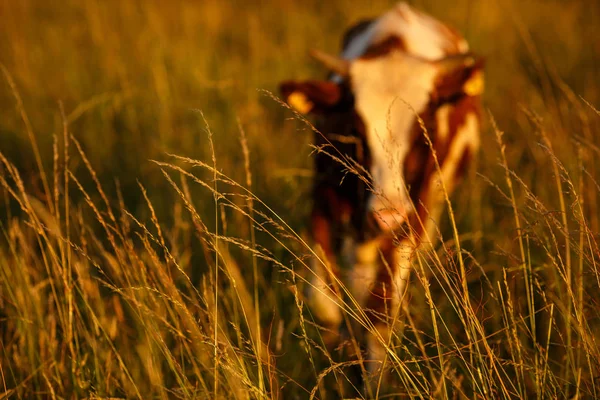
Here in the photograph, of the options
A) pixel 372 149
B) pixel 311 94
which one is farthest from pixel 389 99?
pixel 311 94

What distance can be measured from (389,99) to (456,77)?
1.38ft

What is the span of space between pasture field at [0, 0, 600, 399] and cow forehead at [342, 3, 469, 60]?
62cm

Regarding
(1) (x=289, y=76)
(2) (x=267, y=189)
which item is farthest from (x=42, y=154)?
(1) (x=289, y=76)

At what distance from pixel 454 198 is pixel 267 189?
1.19m

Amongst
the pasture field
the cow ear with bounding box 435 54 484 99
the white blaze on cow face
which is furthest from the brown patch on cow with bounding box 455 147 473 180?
the white blaze on cow face

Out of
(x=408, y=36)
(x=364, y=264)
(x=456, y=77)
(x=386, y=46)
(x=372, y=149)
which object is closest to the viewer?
(x=372, y=149)

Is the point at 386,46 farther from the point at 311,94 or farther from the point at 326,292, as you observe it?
the point at 326,292

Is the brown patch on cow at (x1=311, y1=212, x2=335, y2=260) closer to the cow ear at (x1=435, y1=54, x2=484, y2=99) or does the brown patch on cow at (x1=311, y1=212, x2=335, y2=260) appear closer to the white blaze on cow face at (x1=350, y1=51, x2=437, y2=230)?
the white blaze on cow face at (x1=350, y1=51, x2=437, y2=230)

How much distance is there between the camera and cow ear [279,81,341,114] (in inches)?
116

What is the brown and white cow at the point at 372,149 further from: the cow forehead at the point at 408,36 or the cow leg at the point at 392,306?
the cow forehead at the point at 408,36

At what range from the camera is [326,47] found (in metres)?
5.72

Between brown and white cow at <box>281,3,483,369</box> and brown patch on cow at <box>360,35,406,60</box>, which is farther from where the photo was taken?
brown patch on cow at <box>360,35,406,60</box>

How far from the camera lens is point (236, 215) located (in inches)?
123

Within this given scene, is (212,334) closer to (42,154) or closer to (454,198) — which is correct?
(454,198)
